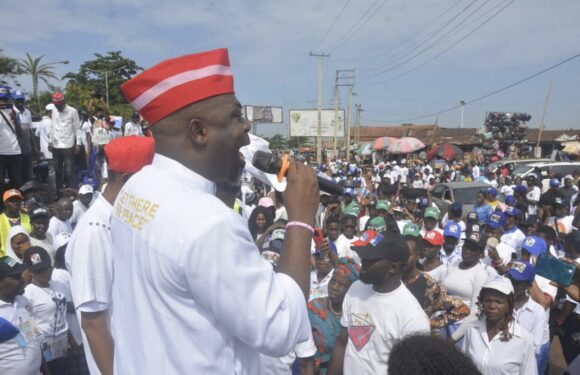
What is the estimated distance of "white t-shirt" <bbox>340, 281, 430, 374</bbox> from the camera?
115 inches

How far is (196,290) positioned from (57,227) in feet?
19.1

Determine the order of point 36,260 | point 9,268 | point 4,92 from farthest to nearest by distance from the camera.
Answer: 1. point 4,92
2. point 36,260
3. point 9,268

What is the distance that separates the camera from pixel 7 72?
31.3m

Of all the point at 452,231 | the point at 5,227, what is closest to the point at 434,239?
the point at 452,231

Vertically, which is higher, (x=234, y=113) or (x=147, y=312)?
(x=234, y=113)

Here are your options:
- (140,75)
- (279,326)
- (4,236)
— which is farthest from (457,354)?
(4,236)

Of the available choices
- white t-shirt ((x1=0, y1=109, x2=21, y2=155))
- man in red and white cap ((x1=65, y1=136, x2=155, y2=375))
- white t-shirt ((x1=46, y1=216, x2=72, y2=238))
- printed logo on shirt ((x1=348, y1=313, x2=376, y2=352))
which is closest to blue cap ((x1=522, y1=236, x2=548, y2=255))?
printed logo on shirt ((x1=348, y1=313, x2=376, y2=352))

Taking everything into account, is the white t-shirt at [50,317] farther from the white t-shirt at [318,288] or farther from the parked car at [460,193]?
the parked car at [460,193]

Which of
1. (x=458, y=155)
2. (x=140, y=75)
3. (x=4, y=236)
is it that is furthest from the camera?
(x=458, y=155)

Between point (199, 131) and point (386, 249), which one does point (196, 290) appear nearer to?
point (199, 131)

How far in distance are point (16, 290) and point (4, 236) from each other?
91.0 inches

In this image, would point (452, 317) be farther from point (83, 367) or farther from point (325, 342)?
point (83, 367)

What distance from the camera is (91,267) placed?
2172 mm

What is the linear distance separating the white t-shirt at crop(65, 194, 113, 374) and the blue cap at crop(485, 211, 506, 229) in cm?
550
